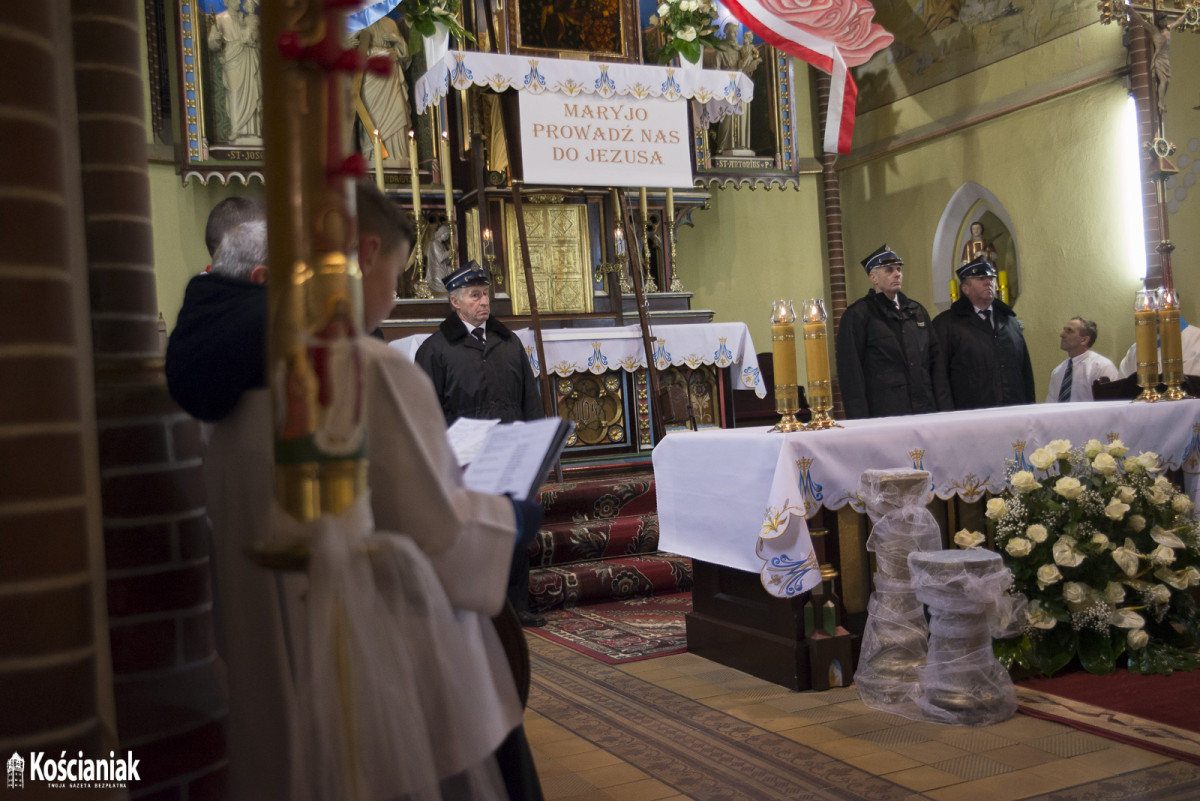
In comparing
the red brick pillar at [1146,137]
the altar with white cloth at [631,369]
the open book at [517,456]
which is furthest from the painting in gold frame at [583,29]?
the open book at [517,456]

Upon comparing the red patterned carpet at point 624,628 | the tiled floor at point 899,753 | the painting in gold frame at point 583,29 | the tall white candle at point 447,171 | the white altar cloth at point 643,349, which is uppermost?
the painting in gold frame at point 583,29

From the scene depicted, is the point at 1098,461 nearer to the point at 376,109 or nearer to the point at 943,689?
the point at 943,689

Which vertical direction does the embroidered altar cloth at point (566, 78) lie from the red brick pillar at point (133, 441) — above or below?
above

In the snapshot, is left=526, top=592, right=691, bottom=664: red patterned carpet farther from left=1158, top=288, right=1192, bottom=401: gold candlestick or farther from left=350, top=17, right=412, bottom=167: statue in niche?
left=350, top=17, right=412, bottom=167: statue in niche

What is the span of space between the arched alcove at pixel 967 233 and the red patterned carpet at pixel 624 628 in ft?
21.2

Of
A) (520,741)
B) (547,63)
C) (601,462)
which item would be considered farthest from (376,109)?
(520,741)

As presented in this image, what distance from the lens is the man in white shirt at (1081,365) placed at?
7500 millimetres

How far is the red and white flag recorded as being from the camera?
5449 mm

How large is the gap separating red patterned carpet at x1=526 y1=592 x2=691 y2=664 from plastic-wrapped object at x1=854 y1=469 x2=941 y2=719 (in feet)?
3.58

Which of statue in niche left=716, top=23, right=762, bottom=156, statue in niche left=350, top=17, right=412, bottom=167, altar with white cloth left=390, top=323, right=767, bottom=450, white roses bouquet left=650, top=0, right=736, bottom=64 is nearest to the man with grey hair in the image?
altar with white cloth left=390, top=323, right=767, bottom=450

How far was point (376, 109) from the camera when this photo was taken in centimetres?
812

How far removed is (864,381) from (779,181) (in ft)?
13.9

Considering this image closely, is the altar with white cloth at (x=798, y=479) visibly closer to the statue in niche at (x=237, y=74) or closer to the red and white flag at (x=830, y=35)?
the red and white flag at (x=830, y=35)

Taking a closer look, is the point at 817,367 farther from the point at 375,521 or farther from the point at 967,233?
the point at 967,233
